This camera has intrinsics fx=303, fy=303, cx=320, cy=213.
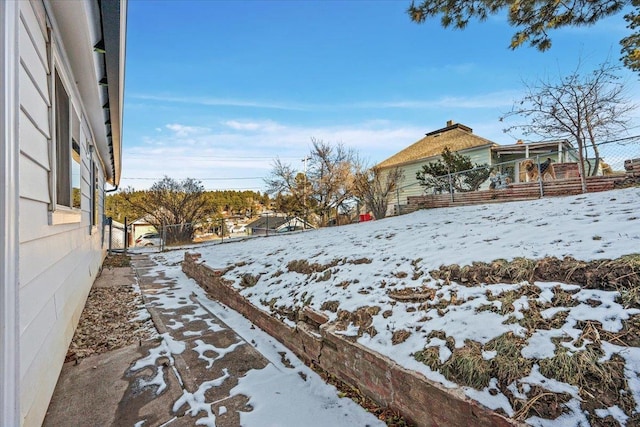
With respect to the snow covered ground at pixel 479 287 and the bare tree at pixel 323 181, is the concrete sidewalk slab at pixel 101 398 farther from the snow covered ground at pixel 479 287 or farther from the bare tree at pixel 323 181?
the bare tree at pixel 323 181

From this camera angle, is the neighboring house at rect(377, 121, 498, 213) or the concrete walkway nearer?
the concrete walkway

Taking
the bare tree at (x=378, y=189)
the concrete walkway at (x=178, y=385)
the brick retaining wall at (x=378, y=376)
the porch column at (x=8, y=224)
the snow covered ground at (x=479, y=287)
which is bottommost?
the concrete walkway at (x=178, y=385)

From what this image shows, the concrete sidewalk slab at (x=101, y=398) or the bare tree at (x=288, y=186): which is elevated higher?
the bare tree at (x=288, y=186)

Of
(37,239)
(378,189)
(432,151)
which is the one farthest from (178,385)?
(432,151)

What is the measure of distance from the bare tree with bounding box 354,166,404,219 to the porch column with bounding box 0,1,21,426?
432 inches

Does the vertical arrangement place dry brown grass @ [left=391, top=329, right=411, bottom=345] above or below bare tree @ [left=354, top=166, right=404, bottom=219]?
below

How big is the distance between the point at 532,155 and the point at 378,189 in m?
6.48

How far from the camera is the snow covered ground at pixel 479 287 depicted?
1636 mm

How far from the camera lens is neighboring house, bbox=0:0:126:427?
790mm

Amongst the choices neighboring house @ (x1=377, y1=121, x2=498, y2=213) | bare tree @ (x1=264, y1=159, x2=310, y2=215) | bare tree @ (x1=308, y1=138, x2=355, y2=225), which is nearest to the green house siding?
neighboring house @ (x1=377, y1=121, x2=498, y2=213)

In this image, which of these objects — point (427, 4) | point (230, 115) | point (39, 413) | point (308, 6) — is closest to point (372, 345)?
point (39, 413)

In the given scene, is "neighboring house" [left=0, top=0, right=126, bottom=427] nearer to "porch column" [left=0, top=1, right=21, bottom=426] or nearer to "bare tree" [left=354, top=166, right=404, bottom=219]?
"porch column" [left=0, top=1, right=21, bottom=426]

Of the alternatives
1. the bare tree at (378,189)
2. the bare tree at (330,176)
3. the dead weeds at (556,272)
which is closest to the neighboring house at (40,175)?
the dead weeds at (556,272)

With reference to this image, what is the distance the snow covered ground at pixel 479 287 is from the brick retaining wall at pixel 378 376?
0.23 feet
